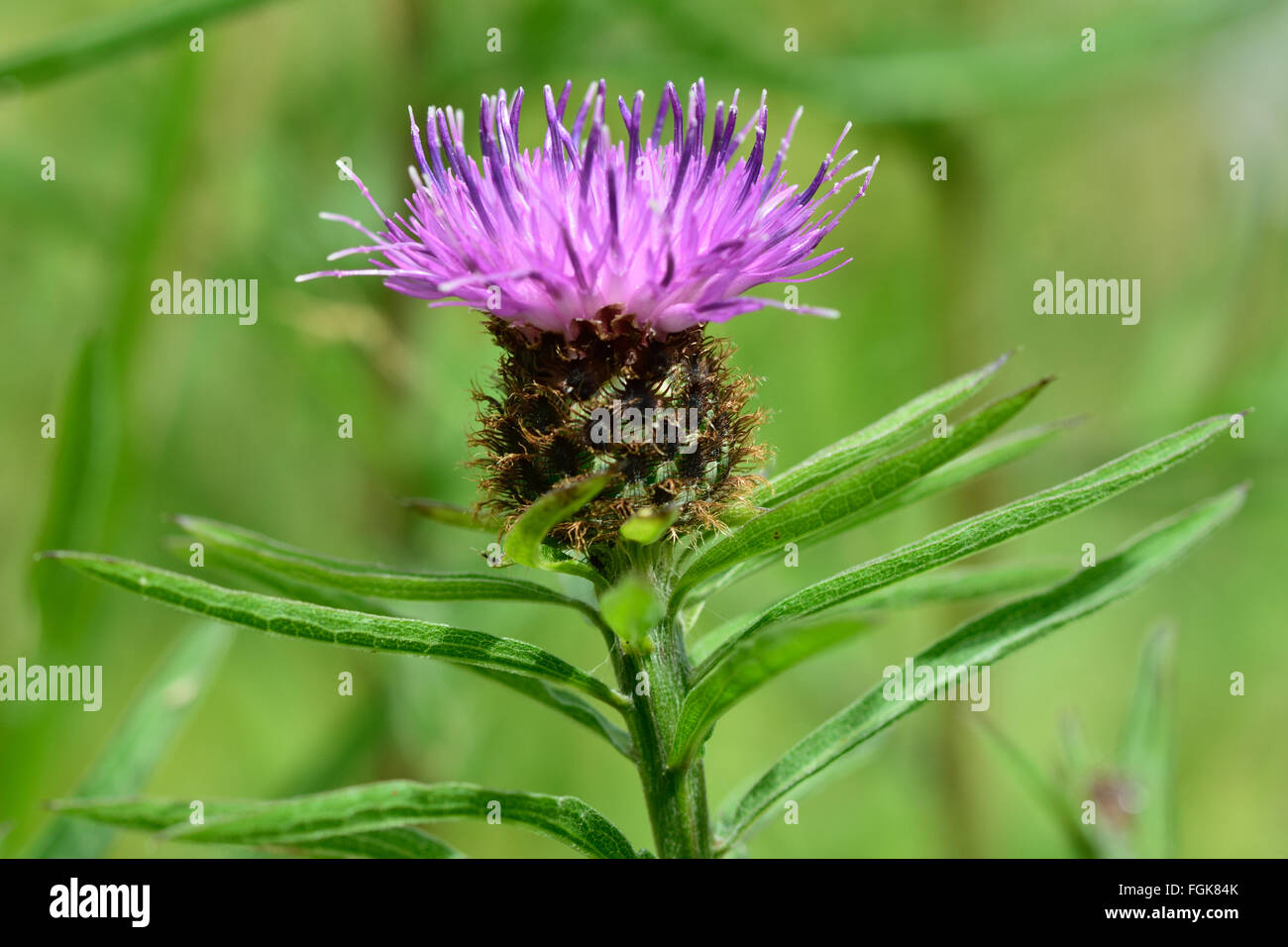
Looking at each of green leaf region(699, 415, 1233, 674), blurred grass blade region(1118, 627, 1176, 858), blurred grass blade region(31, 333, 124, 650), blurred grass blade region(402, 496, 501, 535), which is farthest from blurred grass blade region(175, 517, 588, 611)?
blurred grass blade region(1118, 627, 1176, 858)

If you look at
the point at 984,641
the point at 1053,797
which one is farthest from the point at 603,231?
the point at 1053,797

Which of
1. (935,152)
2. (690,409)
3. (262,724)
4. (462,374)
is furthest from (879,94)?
(262,724)

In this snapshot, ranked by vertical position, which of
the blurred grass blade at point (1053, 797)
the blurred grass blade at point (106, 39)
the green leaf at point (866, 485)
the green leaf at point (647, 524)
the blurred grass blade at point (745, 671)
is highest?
the blurred grass blade at point (106, 39)

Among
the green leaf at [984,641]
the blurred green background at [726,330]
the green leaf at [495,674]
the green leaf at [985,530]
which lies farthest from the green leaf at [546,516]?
the blurred green background at [726,330]

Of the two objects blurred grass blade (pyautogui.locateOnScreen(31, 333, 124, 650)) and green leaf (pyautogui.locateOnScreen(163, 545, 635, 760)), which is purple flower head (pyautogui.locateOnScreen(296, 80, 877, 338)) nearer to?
green leaf (pyautogui.locateOnScreen(163, 545, 635, 760))

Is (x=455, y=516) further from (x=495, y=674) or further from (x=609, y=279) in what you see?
(x=609, y=279)

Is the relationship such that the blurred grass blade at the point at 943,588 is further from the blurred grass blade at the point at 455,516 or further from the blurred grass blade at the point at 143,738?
the blurred grass blade at the point at 143,738
